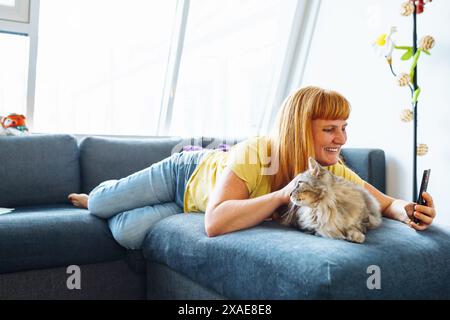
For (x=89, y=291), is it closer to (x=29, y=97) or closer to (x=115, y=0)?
(x=29, y=97)

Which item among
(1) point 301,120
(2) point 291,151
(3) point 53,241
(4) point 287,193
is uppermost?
(1) point 301,120

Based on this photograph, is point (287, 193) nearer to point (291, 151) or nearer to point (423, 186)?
point (291, 151)

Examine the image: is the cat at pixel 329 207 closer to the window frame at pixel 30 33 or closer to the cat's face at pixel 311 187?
the cat's face at pixel 311 187

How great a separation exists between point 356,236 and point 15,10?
2526 mm

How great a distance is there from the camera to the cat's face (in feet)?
3.82

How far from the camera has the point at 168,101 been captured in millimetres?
3326

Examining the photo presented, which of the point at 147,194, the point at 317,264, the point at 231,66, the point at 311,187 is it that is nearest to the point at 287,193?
the point at 311,187

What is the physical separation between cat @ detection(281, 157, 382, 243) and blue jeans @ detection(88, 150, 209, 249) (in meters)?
0.66

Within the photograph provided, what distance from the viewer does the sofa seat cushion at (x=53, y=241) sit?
1557mm

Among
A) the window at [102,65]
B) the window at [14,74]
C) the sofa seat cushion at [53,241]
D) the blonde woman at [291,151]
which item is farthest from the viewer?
the window at [102,65]

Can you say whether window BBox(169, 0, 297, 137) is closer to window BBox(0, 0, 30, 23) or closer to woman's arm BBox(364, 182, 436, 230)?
window BBox(0, 0, 30, 23)

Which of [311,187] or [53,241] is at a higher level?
[311,187]

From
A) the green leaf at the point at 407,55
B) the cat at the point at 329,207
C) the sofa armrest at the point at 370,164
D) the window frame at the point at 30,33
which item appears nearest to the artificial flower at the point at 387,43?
the green leaf at the point at 407,55

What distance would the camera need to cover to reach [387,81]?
270 cm
